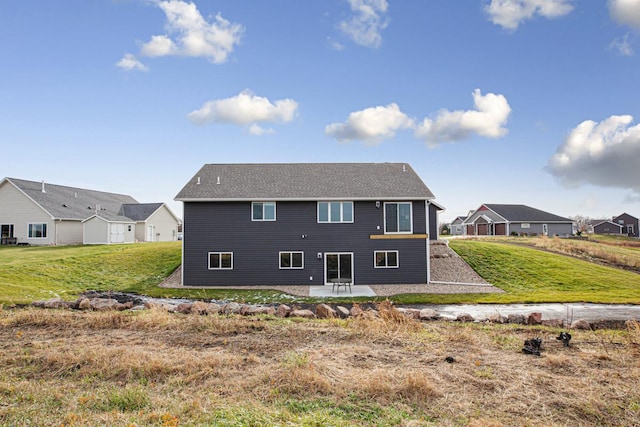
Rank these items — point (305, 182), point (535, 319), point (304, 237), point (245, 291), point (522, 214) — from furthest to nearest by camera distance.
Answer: point (522, 214)
point (305, 182)
point (304, 237)
point (245, 291)
point (535, 319)

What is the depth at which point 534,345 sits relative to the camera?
749 centimetres

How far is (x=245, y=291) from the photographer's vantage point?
1916 centimetres

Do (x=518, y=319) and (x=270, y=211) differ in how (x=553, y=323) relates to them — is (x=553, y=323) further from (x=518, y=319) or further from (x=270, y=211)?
(x=270, y=211)

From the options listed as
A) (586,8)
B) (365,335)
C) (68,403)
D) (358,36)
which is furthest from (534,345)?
(586,8)

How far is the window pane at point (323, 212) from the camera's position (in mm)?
21359

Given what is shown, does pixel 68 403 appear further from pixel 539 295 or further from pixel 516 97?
pixel 516 97

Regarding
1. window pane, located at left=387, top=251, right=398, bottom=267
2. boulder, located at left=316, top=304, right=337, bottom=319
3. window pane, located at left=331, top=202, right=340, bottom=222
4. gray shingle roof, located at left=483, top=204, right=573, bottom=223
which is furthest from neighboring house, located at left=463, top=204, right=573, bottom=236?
boulder, located at left=316, top=304, right=337, bottom=319

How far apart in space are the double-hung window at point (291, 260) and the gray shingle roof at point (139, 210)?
24.7 meters

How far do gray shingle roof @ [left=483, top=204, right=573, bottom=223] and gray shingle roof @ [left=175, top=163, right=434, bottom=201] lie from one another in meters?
35.7

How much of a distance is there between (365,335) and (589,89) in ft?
70.5

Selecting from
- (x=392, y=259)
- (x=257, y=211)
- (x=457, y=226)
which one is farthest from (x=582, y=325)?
(x=457, y=226)

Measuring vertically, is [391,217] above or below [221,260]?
above

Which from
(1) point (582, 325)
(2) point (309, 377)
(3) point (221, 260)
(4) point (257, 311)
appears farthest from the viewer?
(3) point (221, 260)

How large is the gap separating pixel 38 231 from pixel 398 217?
103ft
